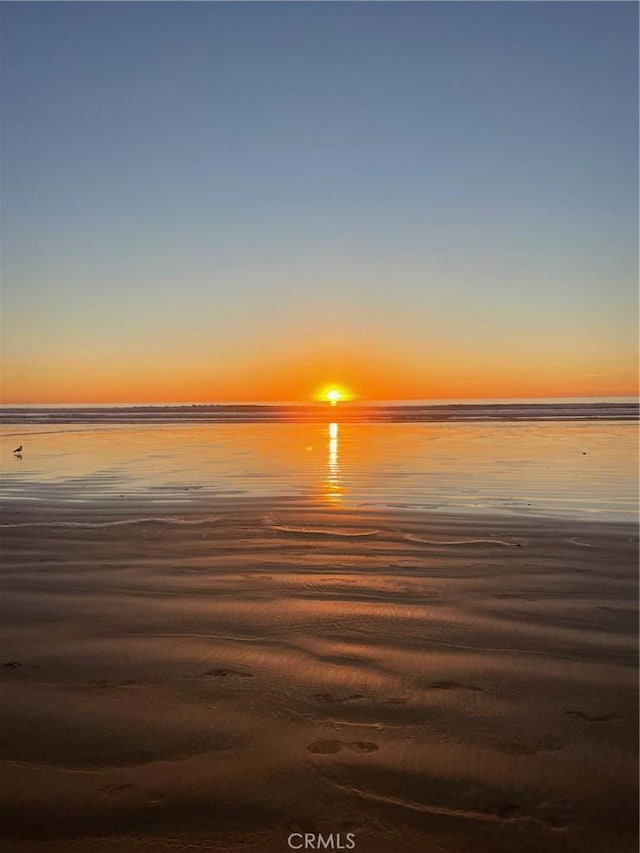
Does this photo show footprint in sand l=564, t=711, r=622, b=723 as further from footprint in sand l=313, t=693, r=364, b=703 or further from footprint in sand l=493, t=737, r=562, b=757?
footprint in sand l=313, t=693, r=364, b=703

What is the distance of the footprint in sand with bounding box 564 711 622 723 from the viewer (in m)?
4.06

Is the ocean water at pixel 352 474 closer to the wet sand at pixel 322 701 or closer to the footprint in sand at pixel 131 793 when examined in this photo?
the wet sand at pixel 322 701

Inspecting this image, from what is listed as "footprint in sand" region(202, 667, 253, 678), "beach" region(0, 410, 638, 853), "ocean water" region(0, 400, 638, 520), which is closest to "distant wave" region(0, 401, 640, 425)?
"ocean water" region(0, 400, 638, 520)

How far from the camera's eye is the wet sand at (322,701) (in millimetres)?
3201

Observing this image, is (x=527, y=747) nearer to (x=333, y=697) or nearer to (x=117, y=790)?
(x=333, y=697)

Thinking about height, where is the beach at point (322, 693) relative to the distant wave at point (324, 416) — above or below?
below

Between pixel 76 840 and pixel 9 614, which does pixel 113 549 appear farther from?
pixel 76 840

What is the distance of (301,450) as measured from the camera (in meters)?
22.8

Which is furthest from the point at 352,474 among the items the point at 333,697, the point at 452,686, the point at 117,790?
the point at 117,790

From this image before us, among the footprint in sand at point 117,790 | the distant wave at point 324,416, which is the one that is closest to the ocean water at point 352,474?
the footprint in sand at point 117,790

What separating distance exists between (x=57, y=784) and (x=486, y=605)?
12.5 feet

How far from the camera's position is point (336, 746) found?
3740 millimetres

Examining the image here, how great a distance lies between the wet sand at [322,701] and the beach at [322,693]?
0.01 meters

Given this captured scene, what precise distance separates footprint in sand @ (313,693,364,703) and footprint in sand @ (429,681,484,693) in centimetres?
49
